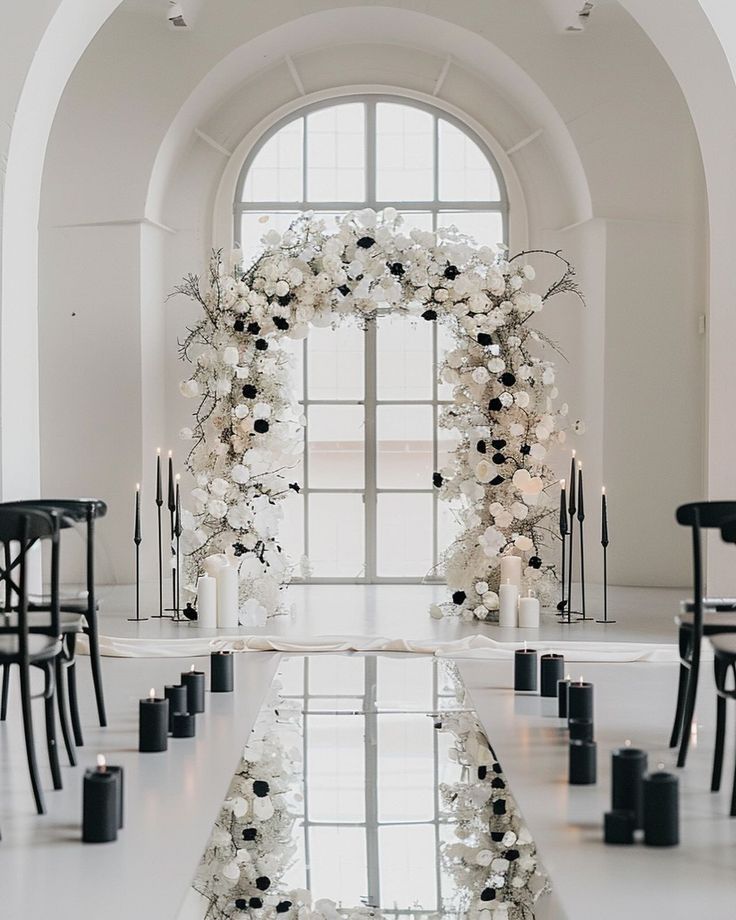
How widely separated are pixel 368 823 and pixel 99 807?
81 cm

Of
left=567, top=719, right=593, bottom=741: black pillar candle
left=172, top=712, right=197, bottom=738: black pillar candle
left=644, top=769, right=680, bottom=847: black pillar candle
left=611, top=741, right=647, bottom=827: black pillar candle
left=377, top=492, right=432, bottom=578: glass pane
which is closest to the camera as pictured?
left=644, top=769, right=680, bottom=847: black pillar candle

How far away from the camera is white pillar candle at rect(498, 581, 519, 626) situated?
7.95 m

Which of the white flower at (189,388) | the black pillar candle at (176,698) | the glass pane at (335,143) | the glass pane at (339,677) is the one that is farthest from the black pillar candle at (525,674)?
the glass pane at (335,143)

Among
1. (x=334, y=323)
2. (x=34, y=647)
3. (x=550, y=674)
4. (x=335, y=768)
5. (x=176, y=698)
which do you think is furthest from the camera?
(x=334, y=323)

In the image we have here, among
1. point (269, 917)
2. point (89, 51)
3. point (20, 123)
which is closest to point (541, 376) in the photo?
point (20, 123)

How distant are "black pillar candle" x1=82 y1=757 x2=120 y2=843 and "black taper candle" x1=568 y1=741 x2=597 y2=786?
160cm

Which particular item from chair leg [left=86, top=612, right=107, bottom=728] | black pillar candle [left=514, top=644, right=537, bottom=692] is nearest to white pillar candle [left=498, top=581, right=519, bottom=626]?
black pillar candle [left=514, top=644, right=537, bottom=692]

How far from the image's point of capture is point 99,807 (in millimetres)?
3725

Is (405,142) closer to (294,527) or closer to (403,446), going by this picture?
(403,446)

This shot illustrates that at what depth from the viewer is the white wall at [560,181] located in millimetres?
9875

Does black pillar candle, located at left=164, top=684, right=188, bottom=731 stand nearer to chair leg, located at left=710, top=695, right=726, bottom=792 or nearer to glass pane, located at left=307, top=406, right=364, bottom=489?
chair leg, located at left=710, top=695, right=726, bottom=792

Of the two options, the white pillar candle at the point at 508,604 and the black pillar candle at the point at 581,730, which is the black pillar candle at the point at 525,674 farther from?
the white pillar candle at the point at 508,604

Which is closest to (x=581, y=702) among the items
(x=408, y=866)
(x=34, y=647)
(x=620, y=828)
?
(x=620, y=828)

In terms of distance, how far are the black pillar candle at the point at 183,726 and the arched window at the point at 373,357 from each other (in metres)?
5.52
